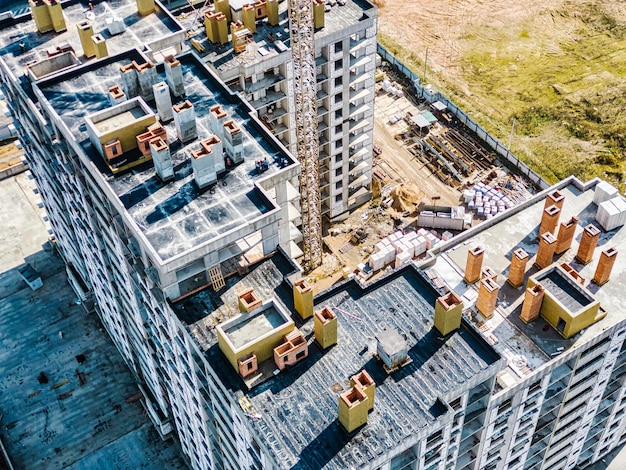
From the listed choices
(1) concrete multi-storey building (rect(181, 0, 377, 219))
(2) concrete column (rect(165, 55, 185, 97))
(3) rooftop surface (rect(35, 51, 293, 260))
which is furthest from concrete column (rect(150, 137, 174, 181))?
(1) concrete multi-storey building (rect(181, 0, 377, 219))

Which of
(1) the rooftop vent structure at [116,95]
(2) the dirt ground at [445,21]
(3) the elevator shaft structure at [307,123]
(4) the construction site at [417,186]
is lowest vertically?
(4) the construction site at [417,186]

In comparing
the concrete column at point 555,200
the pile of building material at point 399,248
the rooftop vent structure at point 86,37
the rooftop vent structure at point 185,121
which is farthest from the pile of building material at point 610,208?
the rooftop vent structure at point 86,37

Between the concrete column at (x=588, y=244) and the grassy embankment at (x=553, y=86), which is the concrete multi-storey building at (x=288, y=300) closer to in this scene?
the concrete column at (x=588, y=244)

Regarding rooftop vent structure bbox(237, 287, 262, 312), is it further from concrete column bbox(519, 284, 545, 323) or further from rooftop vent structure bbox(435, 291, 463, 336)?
→ concrete column bbox(519, 284, 545, 323)

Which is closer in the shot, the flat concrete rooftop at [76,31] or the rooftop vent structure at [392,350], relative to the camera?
the rooftop vent structure at [392,350]

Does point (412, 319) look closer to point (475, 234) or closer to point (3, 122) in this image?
point (475, 234)

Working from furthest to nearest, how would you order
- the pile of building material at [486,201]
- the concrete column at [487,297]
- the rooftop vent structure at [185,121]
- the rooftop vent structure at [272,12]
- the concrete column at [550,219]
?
the pile of building material at [486,201] < the rooftop vent structure at [272,12] < the concrete column at [550,219] < the rooftop vent structure at [185,121] < the concrete column at [487,297]
